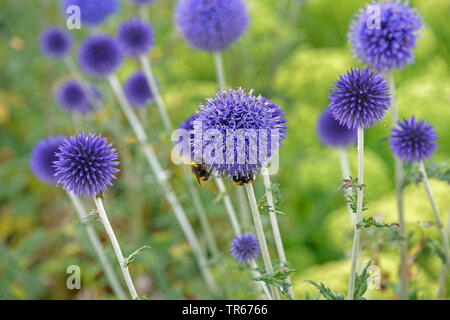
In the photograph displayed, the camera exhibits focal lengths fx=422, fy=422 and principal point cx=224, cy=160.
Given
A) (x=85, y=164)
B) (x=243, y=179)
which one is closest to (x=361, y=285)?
(x=243, y=179)

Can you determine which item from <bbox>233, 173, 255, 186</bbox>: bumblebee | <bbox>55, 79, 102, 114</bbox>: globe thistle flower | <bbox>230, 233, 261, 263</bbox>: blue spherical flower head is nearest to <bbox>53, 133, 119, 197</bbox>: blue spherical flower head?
<bbox>233, 173, 255, 186</bbox>: bumblebee

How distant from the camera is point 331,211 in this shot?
3609 mm

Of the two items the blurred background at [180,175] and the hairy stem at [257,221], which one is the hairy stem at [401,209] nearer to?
the blurred background at [180,175]

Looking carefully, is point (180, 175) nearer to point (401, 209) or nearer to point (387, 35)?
point (401, 209)

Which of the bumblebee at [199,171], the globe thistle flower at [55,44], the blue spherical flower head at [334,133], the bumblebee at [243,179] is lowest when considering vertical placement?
the bumblebee at [243,179]

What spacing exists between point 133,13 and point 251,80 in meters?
1.55

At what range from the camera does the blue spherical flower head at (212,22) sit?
7.47ft

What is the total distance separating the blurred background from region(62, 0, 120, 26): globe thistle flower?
0.28 meters

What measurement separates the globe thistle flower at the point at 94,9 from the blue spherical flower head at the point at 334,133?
5.48 ft

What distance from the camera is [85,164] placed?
1247 millimetres

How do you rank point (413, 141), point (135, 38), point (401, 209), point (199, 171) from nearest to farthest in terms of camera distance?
point (199, 171) < point (413, 141) < point (401, 209) < point (135, 38)

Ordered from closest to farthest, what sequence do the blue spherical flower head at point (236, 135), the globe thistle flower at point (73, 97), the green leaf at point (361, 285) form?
the blue spherical flower head at point (236, 135), the green leaf at point (361, 285), the globe thistle flower at point (73, 97)

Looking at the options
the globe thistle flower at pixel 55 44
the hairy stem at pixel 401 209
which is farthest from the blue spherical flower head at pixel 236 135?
the globe thistle flower at pixel 55 44

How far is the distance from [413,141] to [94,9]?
222 centimetres
